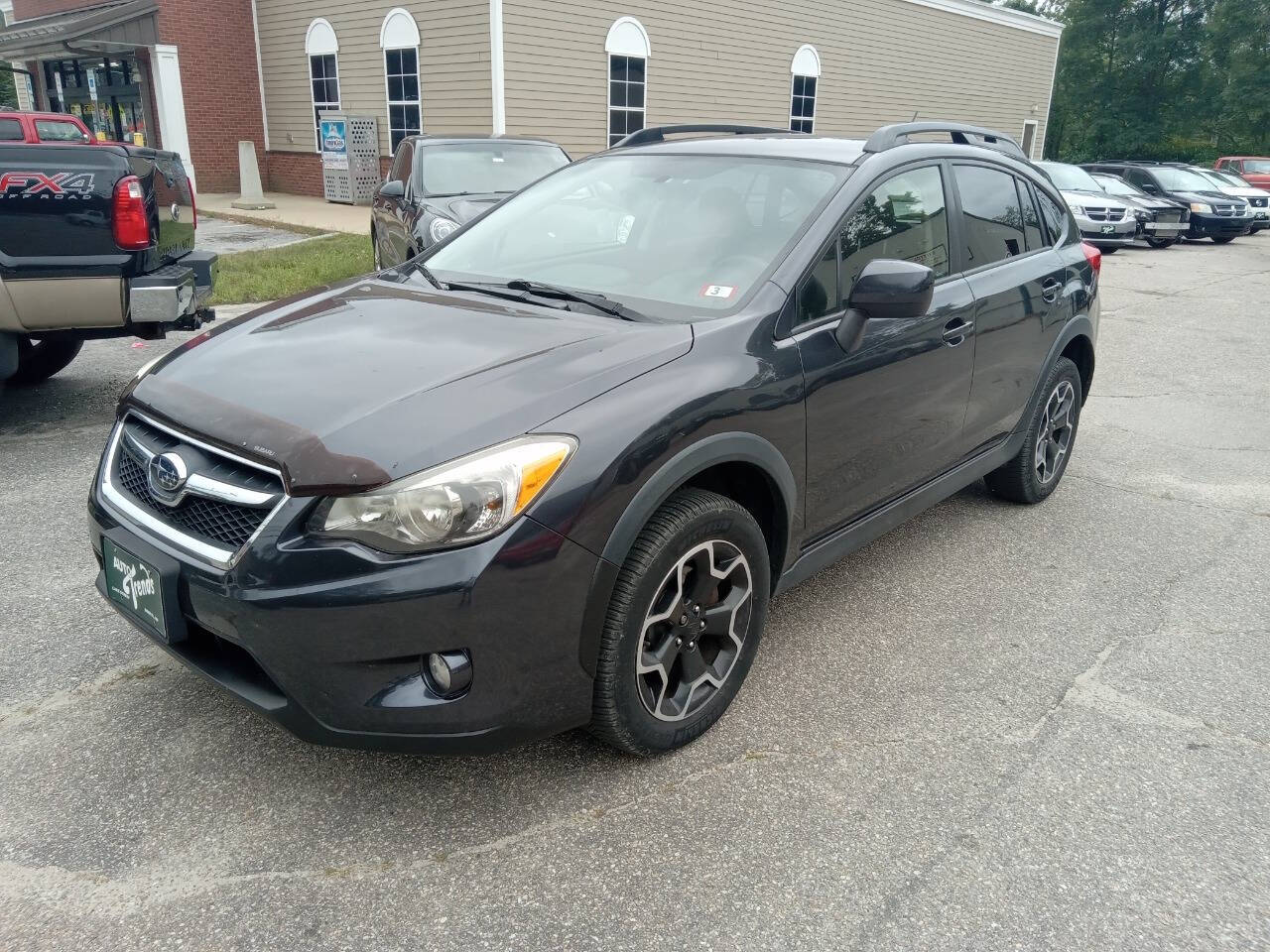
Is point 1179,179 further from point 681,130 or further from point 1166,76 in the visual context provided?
point 1166,76

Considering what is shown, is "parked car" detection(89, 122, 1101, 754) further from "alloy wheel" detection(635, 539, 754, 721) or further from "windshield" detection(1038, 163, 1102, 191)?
"windshield" detection(1038, 163, 1102, 191)

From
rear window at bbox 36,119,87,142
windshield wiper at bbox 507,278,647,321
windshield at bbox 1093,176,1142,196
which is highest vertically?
rear window at bbox 36,119,87,142

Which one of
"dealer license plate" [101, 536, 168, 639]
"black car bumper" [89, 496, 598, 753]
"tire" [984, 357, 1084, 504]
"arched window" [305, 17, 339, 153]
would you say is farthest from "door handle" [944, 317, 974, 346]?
"arched window" [305, 17, 339, 153]

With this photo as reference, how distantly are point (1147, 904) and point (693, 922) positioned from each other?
1.07 m

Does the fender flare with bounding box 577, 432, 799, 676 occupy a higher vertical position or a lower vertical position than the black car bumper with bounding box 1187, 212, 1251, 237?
higher

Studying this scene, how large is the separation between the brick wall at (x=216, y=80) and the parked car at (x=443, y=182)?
12.0 metres

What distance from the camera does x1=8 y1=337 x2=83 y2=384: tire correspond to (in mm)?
6285

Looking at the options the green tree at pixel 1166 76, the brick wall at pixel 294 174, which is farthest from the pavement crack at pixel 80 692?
the green tree at pixel 1166 76

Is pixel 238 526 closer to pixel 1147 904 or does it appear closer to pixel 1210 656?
pixel 1147 904

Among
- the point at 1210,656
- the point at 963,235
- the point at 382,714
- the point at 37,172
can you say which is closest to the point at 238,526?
the point at 382,714

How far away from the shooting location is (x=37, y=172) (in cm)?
475

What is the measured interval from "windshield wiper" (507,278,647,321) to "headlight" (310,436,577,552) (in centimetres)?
90

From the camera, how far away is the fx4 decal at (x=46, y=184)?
4.70 metres

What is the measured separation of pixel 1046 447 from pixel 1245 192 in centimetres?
2173
